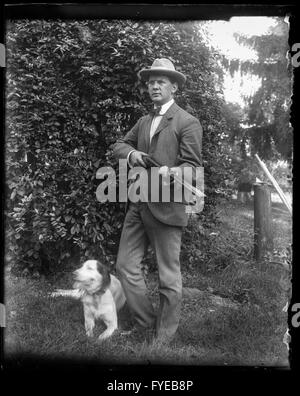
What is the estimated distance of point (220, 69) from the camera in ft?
11.4

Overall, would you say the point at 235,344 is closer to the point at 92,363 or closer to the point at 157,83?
the point at 92,363

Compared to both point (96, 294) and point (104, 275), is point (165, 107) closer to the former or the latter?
point (104, 275)

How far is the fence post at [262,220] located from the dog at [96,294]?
45.0 inches

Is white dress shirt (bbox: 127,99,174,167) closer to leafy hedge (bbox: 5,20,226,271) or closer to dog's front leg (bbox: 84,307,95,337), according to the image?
leafy hedge (bbox: 5,20,226,271)

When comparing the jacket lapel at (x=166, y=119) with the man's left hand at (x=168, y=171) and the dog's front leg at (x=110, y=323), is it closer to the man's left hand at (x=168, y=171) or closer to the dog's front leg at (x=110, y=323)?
the man's left hand at (x=168, y=171)

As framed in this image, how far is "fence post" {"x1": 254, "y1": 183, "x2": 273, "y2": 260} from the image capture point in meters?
3.46

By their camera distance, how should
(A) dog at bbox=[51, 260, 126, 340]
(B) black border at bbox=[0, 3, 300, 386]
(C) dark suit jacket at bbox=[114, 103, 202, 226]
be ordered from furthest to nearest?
(A) dog at bbox=[51, 260, 126, 340]
(C) dark suit jacket at bbox=[114, 103, 202, 226]
(B) black border at bbox=[0, 3, 300, 386]

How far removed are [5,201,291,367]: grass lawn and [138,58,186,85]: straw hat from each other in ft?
3.34

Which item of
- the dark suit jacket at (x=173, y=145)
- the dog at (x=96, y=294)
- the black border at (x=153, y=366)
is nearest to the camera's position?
the black border at (x=153, y=366)

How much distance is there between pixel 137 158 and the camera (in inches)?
131

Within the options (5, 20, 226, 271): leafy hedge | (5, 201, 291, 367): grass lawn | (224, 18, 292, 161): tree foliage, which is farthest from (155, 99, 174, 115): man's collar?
(5, 201, 291, 367): grass lawn

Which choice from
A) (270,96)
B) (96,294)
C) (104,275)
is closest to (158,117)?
(270,96)

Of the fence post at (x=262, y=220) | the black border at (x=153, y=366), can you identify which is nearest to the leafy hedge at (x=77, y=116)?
the black border at (x=153, y=366)

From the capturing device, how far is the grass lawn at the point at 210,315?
3279mm
